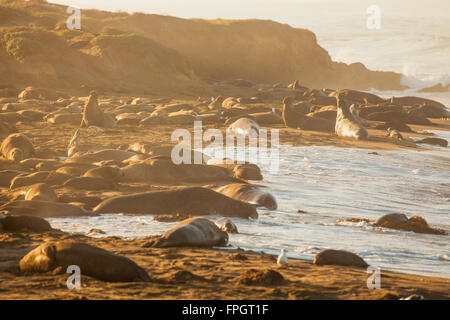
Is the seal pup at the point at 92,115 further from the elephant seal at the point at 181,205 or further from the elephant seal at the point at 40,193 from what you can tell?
the elephant seal at the point at 181,205

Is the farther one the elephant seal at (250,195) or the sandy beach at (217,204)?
the elephant seal at (250,195)

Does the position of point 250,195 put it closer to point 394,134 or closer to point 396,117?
point 394,134

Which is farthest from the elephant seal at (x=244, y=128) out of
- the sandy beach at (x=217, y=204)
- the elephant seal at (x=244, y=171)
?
the elephant seal at (x=244, y=171)

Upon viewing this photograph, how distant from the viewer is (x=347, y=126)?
17688mm

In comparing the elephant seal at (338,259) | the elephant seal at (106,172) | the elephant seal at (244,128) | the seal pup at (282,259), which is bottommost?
the elephant seal at (338,259)

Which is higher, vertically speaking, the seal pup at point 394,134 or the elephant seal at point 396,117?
the elephant seal at point 396,117

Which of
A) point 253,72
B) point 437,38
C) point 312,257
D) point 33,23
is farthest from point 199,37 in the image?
point 312,257

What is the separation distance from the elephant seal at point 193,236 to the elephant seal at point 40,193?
249 cm

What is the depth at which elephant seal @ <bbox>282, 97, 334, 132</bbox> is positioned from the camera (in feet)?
60.7

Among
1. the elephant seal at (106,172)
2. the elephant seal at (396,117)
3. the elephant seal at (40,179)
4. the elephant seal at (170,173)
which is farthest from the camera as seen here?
the elephant seal at (396,117)

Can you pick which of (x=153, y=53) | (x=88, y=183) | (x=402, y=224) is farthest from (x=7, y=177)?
(x=153, y=53)

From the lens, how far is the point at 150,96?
29.6 meters

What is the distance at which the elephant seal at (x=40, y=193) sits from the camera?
7.99 metres
